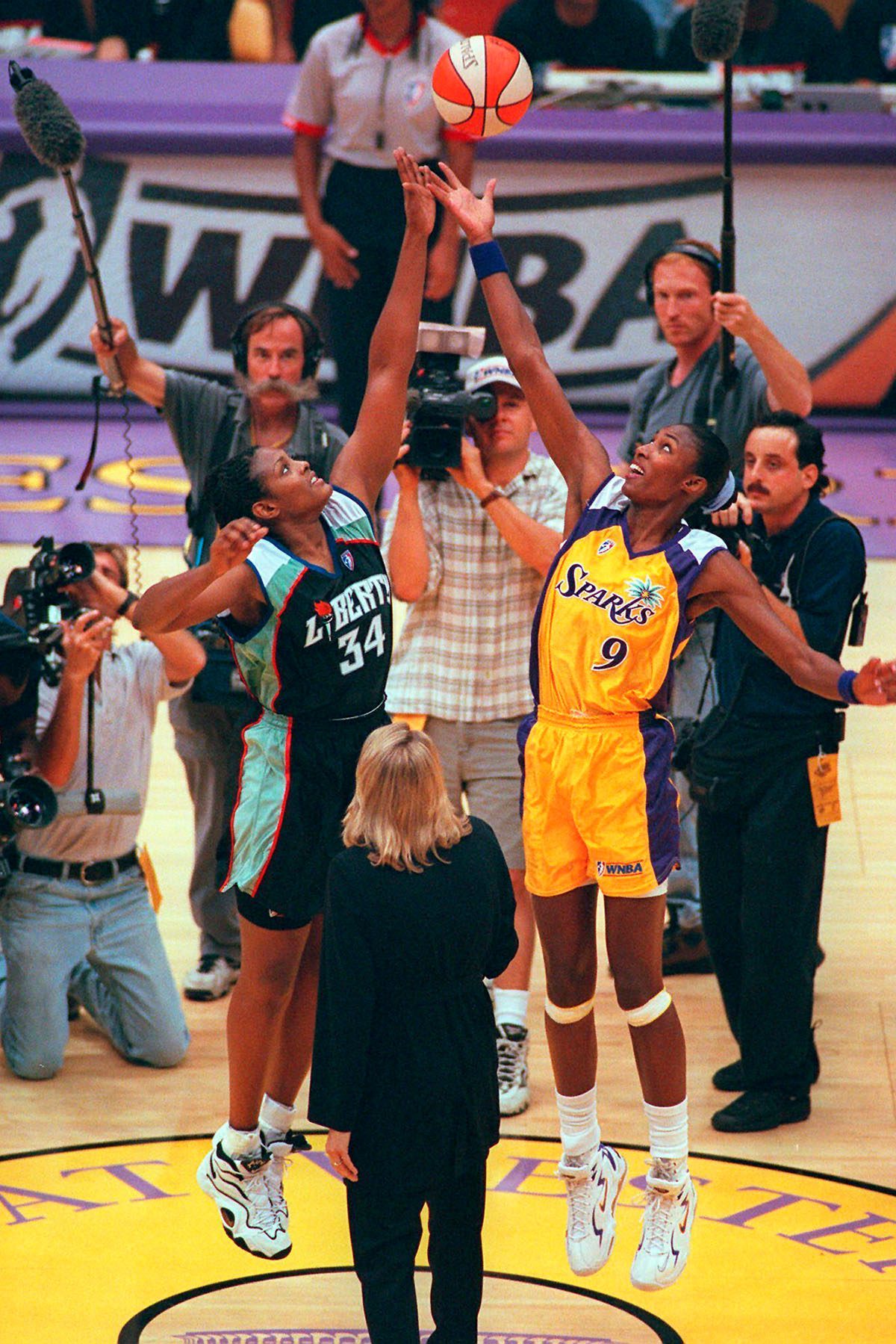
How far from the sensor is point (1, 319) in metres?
11.2

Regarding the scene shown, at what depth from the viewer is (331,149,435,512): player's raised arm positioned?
4.39 m

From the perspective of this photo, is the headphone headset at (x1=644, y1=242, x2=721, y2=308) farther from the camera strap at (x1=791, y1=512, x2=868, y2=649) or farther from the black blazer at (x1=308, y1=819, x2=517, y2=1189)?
the black blazer at (x1=308, y1=819, x2=517, y2=1189)

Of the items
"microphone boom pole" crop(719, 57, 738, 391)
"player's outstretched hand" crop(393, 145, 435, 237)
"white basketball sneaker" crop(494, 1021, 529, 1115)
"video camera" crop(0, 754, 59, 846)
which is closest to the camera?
"player's outstretched hand" crop(393, 145, 435, 237)

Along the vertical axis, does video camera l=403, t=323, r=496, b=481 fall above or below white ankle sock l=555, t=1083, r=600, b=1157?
above

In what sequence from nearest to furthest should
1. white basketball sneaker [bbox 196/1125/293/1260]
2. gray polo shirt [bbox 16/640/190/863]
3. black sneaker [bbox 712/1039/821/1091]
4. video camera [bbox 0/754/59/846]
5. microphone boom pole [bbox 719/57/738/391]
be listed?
1. white basketball sneaker [bbox 196/1125/293/1260]
2. video camera [bbox 0/754/59/846]
3. microphone boom pole [bbox 719/57/738/391]
4. black sneaker [bbox 712/1039/821/1091]
5. gray polo shirt [bbox 16/640/190/863]

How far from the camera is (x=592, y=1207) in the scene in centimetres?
412

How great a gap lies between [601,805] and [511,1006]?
1.40m

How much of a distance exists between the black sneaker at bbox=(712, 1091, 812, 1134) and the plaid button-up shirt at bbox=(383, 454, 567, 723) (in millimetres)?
1214

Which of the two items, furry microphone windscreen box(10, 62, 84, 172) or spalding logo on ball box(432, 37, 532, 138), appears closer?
spalding logo on ball box(432, 37, 532, 138)

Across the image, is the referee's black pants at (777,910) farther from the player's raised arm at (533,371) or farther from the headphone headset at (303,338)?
the headphone headset at (303,338)

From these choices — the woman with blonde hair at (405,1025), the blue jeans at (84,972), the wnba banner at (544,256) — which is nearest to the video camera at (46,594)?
the blue jeans at (84,972)

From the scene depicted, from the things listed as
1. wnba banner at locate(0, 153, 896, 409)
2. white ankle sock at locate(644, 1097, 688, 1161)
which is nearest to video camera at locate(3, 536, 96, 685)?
white ankle sock at locate(644, 1097, 688, 1161)

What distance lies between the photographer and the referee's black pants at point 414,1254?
11.9ft

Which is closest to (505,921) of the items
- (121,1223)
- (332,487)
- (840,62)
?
(332,487)
